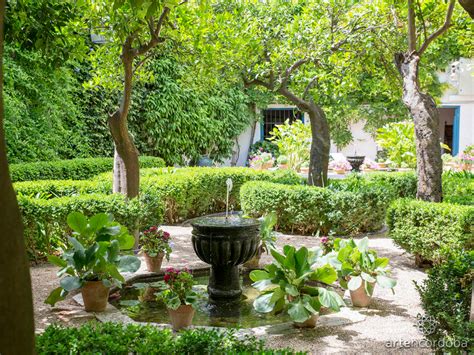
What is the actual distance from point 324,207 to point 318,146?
1504mm

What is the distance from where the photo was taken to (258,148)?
2184cm

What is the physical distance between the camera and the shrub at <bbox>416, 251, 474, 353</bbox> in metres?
3.45

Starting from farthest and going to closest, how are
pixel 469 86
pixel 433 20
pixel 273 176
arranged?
pixel 469 86 < pixel 273 176 < pixel 433 20

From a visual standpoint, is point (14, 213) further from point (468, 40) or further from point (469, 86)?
point (469, 86)

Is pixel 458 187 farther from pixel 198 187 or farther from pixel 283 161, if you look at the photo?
pixel 283 161

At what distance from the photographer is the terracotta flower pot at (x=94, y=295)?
5051mm

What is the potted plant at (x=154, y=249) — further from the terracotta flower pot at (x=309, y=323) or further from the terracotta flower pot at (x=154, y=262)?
the terracotta flower pot at (x=309, y=323)

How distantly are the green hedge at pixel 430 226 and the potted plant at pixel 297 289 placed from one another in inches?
78.5

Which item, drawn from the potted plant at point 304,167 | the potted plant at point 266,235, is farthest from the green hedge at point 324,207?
the potted plant at point 304,167

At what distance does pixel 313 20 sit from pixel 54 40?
5219 millimetres

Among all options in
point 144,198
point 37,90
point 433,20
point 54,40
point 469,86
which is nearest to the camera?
point 54,40

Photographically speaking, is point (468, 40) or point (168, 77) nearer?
point (468, 40)

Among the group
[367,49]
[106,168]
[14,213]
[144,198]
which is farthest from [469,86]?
[14,213]

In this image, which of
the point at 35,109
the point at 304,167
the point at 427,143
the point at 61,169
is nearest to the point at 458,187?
the point at 427,143
